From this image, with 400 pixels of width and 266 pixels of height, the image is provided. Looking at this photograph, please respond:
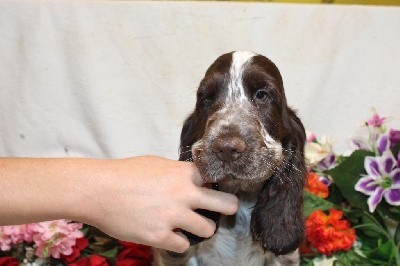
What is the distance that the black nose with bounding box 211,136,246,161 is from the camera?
168 centimetres

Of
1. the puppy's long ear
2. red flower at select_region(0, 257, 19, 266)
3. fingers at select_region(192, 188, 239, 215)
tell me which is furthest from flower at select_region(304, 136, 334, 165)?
A: red flower at select_region(0, 257, 19, 266)

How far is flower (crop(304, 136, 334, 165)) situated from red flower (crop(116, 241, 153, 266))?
3.04ft

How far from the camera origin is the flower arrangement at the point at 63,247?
2.50 metres

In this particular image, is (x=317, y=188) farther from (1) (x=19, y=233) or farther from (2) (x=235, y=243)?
(1) (x=19, y=233)

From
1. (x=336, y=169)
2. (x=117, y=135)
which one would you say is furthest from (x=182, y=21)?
(x=336, y=169)

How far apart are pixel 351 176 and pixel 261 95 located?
2.92 feet

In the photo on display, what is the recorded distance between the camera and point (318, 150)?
9.24ft

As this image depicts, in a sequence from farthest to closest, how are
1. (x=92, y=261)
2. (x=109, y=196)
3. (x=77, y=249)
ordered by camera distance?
(x=77, y=249)
(x=92, y=261)
(x=109, y=196)

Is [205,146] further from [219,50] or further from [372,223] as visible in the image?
[219,50]

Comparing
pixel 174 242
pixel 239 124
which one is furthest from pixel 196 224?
pixel 239 124

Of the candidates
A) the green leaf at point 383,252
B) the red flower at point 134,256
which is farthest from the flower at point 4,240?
the green leaf at point 383,252

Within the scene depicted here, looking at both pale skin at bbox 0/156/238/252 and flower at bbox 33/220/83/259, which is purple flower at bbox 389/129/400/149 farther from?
flower at bbox 33/220/83/259

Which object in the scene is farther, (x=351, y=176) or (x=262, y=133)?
(x=351, y=176)

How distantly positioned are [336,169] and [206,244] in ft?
2.87
